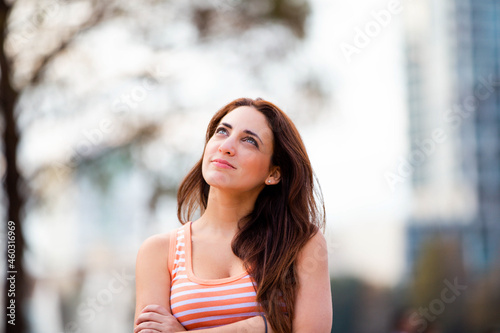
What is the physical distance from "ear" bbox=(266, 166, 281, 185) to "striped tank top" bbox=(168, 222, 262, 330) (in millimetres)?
353

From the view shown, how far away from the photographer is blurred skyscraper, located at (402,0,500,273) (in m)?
15.2

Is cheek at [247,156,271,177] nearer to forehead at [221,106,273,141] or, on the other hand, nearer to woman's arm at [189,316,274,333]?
forehead at [221,106,273,141]

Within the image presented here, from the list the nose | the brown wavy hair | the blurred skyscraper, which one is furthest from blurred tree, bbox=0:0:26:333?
the blurred skyscraper

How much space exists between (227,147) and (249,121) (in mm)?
145

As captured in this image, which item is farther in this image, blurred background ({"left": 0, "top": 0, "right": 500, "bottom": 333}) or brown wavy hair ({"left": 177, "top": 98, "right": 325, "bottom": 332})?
blurred background ({"left": 0, "top": 0, "right": 500, "bottom": 333})

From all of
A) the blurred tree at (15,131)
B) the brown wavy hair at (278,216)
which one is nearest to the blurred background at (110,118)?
the blurred tree at (15,131)

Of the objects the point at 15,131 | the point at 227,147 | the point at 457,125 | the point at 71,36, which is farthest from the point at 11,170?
the point at 457,125

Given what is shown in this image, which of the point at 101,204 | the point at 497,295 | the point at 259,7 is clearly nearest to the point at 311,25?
the point at 259,7

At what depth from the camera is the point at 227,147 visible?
6.44 feet

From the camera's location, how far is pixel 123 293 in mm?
7254

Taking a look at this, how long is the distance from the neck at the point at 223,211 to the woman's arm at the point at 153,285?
16 cm

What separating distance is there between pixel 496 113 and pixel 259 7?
14532mm

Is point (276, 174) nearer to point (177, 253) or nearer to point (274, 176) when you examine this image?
point (274, 176)

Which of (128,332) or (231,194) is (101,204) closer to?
(128,332)
